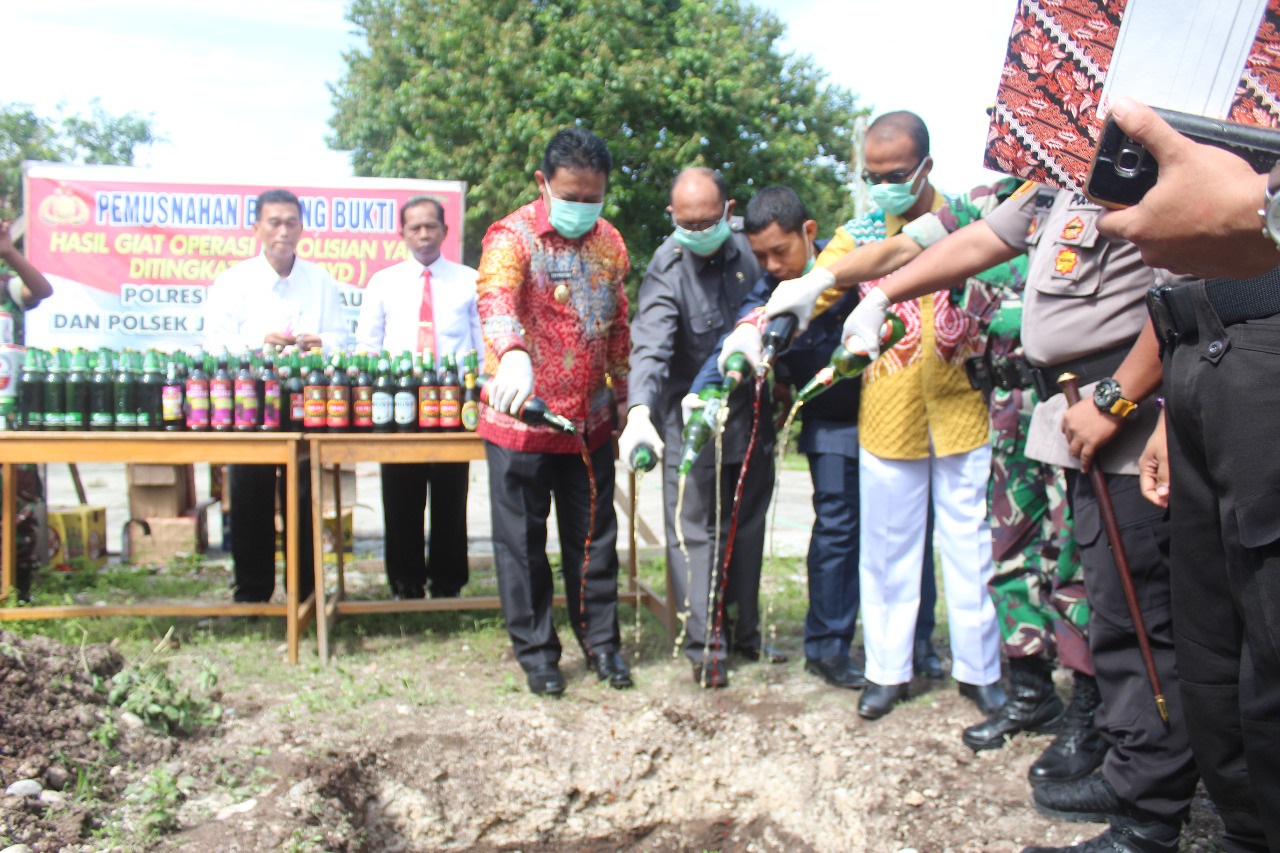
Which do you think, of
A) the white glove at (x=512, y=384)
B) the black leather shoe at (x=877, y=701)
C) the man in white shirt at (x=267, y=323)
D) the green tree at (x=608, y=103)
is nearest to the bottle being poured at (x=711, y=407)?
the white glove at (x=512, y=384)

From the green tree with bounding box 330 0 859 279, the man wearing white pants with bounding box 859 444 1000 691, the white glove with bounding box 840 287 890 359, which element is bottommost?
the man wearing white pants with bounding box 859 444 1000 691

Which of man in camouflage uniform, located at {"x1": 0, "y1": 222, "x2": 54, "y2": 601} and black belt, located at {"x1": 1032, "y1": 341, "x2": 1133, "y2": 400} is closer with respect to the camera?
black belt, located at {"x1": 1032, "y1": 341, "x2": 1133, "y2": 400}

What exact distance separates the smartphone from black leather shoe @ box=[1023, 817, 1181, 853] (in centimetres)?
152

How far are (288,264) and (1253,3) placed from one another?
431 cm

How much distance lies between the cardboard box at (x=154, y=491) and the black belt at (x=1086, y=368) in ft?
17.3

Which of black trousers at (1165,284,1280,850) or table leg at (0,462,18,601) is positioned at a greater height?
black trousers at (1165,284,1280,850)

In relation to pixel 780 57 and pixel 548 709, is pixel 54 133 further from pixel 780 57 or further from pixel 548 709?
pixel 548 709

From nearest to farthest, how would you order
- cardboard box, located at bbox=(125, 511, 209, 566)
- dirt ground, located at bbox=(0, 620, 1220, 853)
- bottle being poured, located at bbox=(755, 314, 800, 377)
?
1. dirt ground, located at bbox=(0, 620, 1220, 853)
2. bottle being poured, located at bbox=(755, 314, 800, 377)
3. cardboard box, located at bbox=(125, 511, 209, 566)

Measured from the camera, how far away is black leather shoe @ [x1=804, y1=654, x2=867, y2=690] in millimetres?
3484

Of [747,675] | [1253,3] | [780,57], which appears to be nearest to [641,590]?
[747,675]

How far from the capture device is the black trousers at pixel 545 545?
3432 mm

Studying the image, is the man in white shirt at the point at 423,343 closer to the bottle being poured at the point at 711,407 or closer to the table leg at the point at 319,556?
the table leg at the point at 319,556

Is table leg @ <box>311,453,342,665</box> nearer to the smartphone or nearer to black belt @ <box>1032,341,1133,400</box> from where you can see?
black belt @ <box>1032,341,1133,400</box>

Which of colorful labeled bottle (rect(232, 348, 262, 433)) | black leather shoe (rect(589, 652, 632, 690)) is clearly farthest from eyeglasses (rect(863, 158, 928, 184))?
colorful labeled bottle (rect(232, 348, 262, 433))
